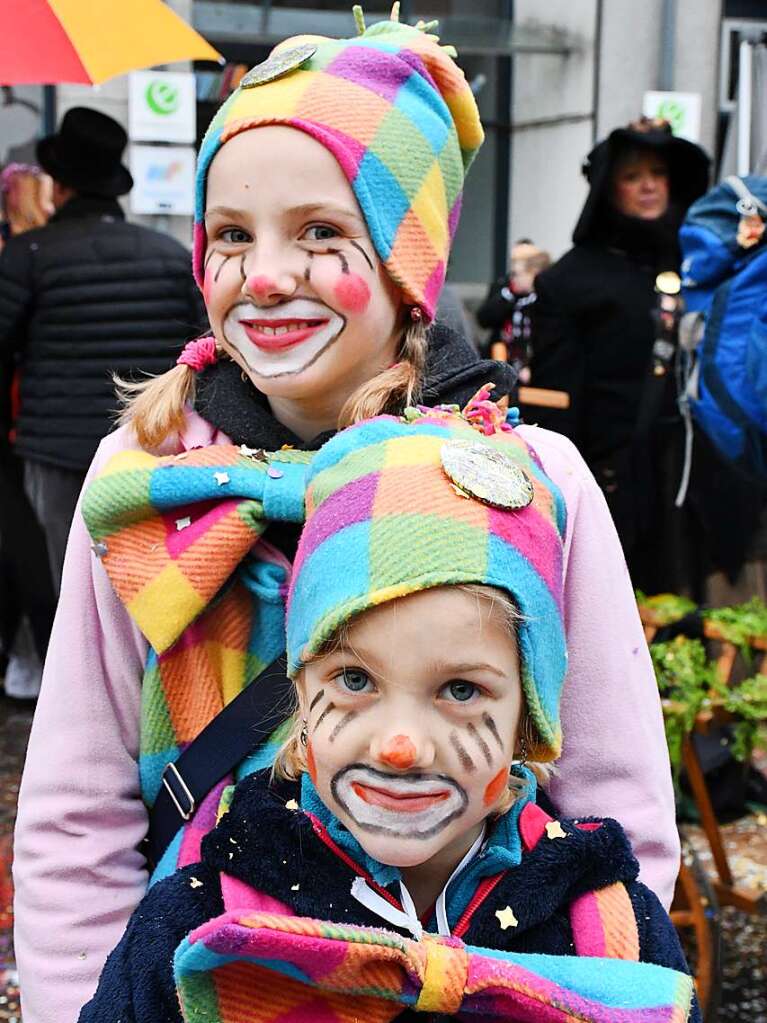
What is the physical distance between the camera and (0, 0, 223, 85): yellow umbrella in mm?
3037

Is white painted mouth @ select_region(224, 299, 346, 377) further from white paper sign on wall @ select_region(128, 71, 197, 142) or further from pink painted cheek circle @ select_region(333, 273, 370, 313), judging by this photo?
white paper sign on wall @ select_region(128, 71, 197, 142)

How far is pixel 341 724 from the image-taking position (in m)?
1.34

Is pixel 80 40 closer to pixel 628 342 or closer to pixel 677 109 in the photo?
pixel 628 342

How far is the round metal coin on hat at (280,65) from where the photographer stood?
170 centimetres

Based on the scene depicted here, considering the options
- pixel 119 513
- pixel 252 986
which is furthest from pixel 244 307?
pixel 252 986

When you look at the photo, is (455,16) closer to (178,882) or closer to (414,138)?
(414,138)

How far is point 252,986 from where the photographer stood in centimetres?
131

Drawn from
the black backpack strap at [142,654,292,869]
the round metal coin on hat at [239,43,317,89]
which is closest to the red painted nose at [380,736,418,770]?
the black backpack strap at [142,654,292,869]

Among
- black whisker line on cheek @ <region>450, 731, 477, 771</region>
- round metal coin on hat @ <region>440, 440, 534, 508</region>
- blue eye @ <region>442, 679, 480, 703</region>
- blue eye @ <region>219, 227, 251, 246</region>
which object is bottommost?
black whisker line on cheek @ <region>450, 731, 477, 771</region>

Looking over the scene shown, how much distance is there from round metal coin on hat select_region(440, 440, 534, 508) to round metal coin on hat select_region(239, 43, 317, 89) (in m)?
0.58

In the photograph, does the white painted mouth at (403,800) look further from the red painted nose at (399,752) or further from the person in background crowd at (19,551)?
the person in background crowd at (19,551)

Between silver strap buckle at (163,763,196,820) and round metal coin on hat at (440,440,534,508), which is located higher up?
round metal coin on hat at (440,440,534,508)

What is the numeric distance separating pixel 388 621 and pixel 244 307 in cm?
57

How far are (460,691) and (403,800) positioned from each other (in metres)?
0.12
